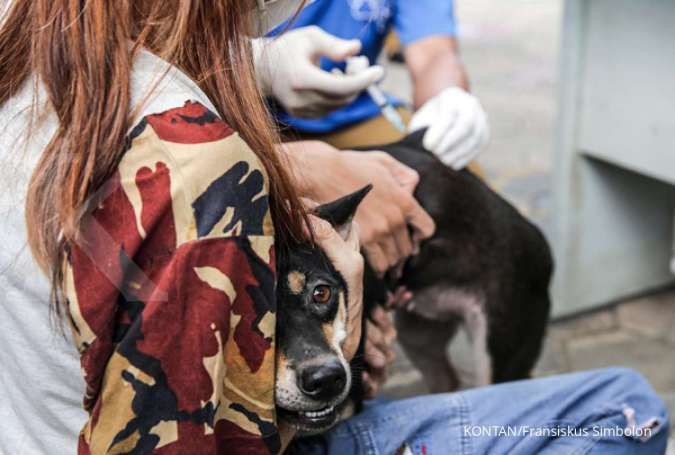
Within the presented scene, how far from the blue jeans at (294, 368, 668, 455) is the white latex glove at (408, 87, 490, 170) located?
0.73 meters

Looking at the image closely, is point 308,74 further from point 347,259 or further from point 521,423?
point 521,423

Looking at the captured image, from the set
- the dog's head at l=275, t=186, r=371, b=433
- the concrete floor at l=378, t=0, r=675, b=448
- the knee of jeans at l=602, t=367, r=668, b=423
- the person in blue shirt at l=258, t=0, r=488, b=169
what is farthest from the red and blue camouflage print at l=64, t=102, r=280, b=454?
the concrete floor at l=378, t=0, r=675, b=448

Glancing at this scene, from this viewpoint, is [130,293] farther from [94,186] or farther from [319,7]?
[319,7]

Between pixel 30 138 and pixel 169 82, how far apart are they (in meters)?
0.15

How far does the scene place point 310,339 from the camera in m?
1.15

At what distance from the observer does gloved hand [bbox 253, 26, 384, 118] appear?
1.70 meters

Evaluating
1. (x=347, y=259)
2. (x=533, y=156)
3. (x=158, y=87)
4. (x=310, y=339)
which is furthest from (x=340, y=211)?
(x=533, y=156)

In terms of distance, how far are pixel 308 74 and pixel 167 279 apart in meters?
0.87

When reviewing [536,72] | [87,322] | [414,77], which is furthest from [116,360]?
[536,72]

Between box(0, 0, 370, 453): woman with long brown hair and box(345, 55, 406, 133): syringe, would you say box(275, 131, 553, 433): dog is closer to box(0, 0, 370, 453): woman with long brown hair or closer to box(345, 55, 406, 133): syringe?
box(345, 55, 406, 133): syringe

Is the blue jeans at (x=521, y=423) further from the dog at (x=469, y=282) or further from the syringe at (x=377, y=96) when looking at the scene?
the syringe at (x=377, y=96)

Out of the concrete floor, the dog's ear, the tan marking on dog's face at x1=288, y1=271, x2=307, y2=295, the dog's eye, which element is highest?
the dog's ear

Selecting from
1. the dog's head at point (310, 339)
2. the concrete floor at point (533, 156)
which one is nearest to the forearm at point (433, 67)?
the concrete floor at point (533, 156)

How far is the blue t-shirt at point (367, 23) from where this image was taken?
7.10 feet
